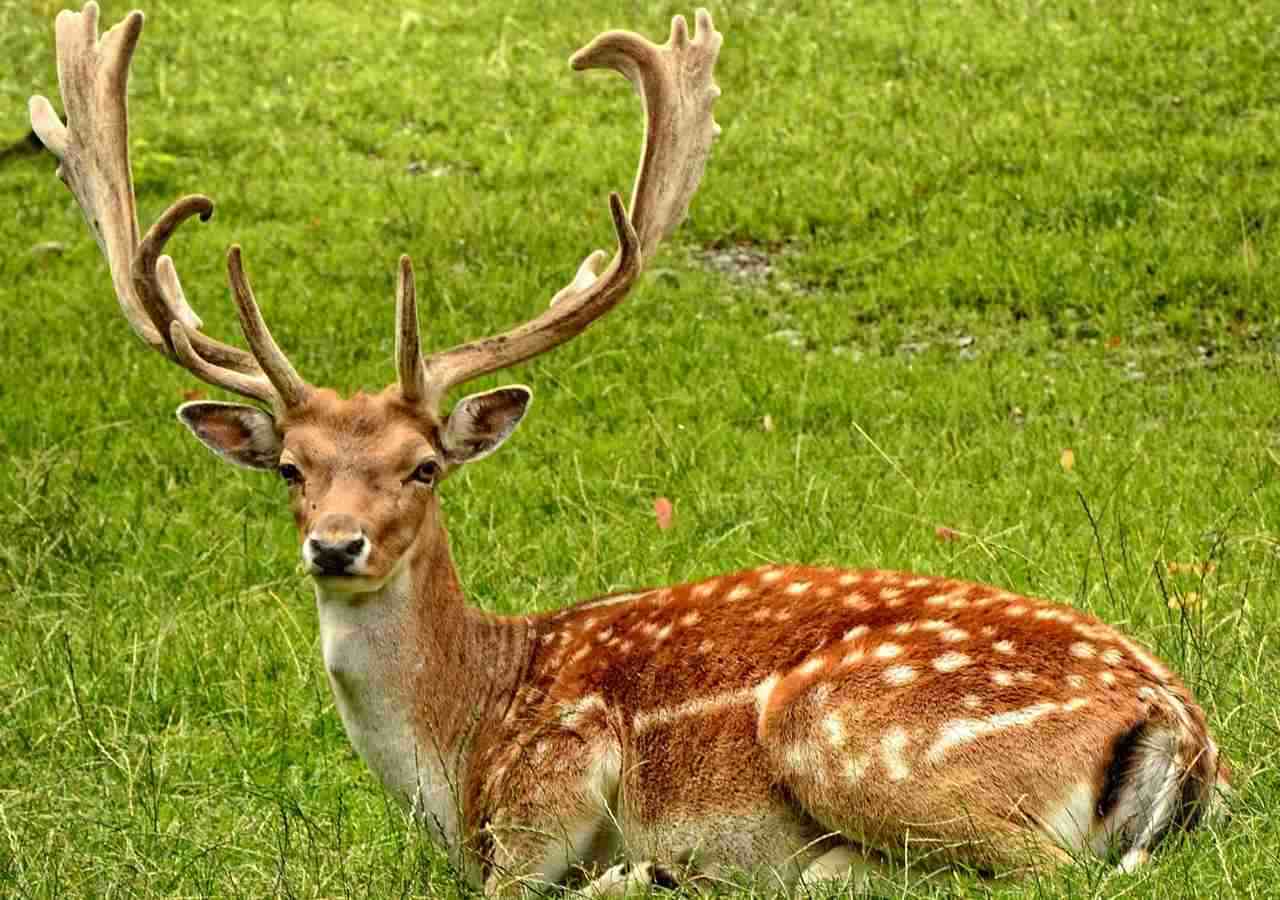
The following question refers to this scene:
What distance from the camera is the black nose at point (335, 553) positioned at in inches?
218

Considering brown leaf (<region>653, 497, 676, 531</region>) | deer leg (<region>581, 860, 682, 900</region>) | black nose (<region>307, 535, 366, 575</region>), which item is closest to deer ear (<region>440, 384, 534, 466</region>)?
black nose (<region>307, 535, 366, 575</region>)

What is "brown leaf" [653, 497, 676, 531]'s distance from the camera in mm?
9047

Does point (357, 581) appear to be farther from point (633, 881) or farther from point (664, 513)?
point (664, 513)

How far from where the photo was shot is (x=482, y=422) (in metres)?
6.21

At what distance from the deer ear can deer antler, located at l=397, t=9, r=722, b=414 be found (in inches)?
3.2

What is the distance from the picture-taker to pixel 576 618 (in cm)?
630

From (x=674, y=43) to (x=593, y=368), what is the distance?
4537 millimetres

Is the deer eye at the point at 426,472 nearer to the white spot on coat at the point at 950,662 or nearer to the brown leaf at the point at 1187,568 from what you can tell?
the white spot on coat at the point at 950,662

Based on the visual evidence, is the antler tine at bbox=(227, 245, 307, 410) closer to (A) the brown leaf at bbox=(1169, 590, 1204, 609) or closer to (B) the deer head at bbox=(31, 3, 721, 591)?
(B) the deer head at bbox=(31, 3, 721, 591)

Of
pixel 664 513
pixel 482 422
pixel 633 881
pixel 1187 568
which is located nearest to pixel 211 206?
pixel 482 422

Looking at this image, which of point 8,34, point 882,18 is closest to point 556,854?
point 882,18

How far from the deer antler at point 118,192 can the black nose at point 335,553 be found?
0.70 meters

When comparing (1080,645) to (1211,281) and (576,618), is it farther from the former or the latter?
(1211,281)

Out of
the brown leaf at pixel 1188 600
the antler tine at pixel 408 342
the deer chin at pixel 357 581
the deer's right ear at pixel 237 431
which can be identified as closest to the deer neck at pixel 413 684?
the deer chin at pixel 357 581
